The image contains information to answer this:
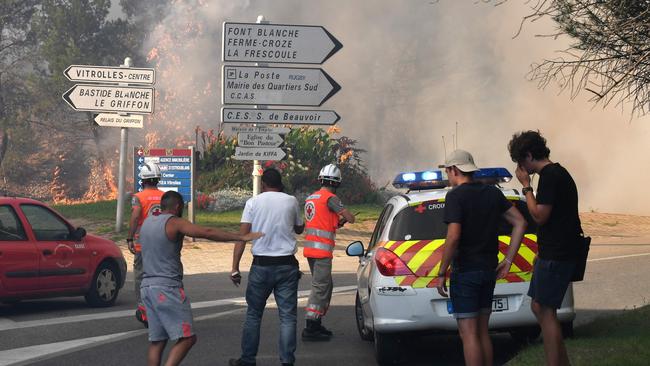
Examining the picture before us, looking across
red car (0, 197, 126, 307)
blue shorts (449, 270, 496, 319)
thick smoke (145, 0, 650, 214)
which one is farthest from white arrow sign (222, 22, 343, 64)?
thick smoke (145, 0, 650, 214)

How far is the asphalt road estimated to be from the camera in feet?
31.9

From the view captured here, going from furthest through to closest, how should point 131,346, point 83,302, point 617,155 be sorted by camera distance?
1. point 617,155
2. point 83,302
3. point 131,346

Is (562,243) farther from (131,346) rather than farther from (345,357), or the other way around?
(131,346)

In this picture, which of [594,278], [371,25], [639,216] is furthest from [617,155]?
[594,278]

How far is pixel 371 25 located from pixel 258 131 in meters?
24.5

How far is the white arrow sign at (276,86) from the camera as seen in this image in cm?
1788

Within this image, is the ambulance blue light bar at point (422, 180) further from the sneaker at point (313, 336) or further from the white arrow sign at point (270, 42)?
the white arrow sign at point (270, 42)

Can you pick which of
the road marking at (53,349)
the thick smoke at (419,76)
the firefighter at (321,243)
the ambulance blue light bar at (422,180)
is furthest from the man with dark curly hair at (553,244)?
the thick smoke at (419,76)

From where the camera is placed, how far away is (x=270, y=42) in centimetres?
1775

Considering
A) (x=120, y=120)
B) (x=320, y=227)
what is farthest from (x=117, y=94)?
(x=320, y=227)

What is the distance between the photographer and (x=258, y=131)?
17688mm

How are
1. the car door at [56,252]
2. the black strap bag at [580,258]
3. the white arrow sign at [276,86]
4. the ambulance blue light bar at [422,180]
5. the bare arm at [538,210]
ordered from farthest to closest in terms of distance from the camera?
the white arrow sign at [276,86]
the car door at [56,252]
the ambulance blue light bar at [422,180]
the black strap bag at [580,258]
the bare arm at [538,210]

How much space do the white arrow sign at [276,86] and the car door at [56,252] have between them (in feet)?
16.3

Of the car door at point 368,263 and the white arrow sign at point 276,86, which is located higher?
the white arrow sign at point 276,86
